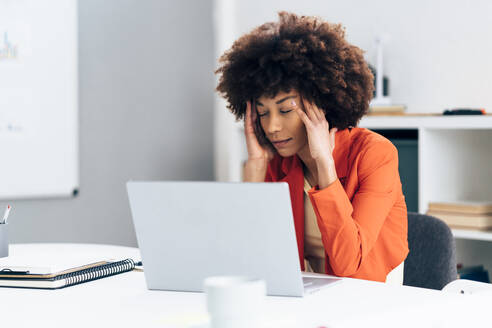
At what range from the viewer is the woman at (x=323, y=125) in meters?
1.49

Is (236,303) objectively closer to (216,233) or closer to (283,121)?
(216,233)

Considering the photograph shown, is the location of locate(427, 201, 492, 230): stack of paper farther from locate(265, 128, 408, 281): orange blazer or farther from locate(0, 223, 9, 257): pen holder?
locate(0, 223, 9, 257): pen holder

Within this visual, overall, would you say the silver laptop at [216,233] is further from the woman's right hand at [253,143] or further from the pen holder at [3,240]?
the woman's right hand at [253,143]

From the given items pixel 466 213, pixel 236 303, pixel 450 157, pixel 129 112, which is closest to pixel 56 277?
pixel 236 303

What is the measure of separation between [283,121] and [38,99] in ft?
5.48

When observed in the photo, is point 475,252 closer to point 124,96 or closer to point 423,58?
point 423,58

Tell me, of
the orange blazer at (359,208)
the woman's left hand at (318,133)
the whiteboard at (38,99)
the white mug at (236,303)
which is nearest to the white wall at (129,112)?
the whiteboard at (38,99)

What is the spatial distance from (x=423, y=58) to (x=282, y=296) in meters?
2.12

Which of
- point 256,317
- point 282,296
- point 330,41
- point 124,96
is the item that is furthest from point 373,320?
point 124,96

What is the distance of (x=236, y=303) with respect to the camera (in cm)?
70

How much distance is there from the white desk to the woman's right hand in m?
0.60

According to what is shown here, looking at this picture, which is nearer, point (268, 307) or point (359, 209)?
point (268, 307)

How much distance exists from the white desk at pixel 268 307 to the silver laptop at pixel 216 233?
1.4 inches

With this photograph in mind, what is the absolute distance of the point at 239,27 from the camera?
356cm
